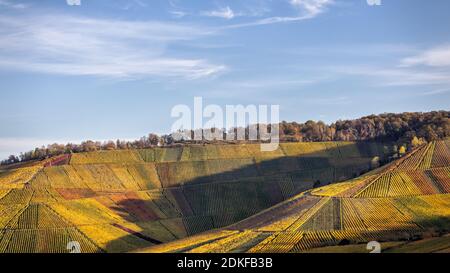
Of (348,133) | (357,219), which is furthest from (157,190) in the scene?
(348,133)

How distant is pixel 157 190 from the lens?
119 m

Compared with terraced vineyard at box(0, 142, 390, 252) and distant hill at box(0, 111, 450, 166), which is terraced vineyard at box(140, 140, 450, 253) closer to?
terraced vineyard at box(0, 142, 390, 252)

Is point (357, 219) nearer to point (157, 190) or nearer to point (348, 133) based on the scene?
point (157, 190)

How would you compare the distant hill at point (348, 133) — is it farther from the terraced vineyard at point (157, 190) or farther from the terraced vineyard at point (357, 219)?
the terraced vineyard at point (357, 219)

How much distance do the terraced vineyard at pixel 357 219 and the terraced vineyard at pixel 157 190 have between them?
3.15 feet

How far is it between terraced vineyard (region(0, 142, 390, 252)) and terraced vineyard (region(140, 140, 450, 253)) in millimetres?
960

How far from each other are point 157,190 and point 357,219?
4736cm

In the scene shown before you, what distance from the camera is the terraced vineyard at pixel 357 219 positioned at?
2699 inches

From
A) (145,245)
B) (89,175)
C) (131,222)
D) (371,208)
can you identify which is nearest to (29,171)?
(89,175)

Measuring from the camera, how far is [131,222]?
99000 millimetres

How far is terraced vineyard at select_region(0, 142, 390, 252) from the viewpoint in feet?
288

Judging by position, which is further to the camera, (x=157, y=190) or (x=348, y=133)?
(x=348, y=133)

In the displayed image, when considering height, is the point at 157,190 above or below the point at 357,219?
above
